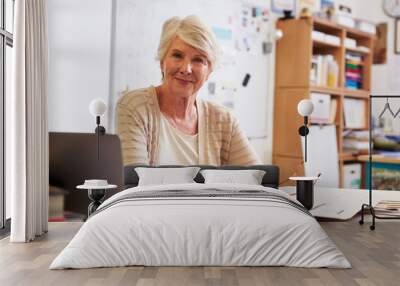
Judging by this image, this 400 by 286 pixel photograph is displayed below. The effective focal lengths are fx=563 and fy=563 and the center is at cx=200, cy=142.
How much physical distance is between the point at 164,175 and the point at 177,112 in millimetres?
777

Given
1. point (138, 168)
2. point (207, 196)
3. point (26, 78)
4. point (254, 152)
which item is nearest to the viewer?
point (207, 196)

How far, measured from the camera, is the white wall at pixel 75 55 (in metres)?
5.19

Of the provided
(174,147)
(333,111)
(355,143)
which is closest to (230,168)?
(174,147)

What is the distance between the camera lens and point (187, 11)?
18.4 feet

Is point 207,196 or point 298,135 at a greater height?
point 298,135

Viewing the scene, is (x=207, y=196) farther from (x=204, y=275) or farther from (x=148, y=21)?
(x=148, y=21)

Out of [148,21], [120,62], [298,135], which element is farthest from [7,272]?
[298,135]

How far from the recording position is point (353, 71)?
6812 mm

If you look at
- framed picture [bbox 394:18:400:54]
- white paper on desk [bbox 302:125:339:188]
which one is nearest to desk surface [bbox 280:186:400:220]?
white paper on desk [bbox 302:125:339:188]

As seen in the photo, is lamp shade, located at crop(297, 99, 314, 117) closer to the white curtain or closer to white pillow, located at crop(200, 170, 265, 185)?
white pillow, located at crop(200, 170, 265, 185)

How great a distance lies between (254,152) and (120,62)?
1.75 m

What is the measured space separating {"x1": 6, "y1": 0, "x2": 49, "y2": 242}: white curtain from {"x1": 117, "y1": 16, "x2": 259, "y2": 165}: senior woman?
978 millimetres

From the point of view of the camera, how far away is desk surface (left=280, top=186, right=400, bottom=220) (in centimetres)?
568

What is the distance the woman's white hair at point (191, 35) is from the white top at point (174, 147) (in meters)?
0.70
